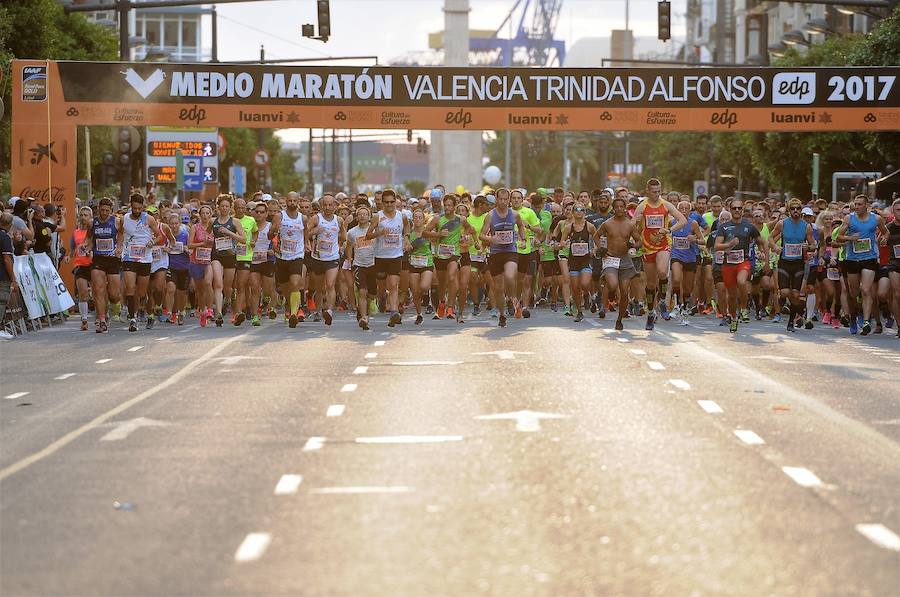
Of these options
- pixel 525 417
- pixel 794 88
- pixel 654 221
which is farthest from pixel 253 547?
pixel 794 88

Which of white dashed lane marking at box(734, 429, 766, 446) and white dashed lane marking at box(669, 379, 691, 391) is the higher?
white dashed lane marking at box(669, 379, 691, 391)

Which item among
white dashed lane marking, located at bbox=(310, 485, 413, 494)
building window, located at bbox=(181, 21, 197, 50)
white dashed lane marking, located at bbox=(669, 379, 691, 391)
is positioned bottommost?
white dashed lane marking, located at bbox=(310, 485, 413, 494)

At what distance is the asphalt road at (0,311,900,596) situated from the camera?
22.8 feet

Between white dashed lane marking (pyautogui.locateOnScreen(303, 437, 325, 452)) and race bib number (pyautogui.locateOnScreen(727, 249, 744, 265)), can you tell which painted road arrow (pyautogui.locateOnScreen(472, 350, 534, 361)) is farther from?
white dashed lane marking (pyautogui.locateOnScreen(303, 437, 325, 452))

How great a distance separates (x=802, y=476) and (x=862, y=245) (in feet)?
44.0

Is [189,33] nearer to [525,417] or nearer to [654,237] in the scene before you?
[654,237]

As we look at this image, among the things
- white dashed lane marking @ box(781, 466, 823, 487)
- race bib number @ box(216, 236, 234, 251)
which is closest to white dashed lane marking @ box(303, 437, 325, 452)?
white dashed lane marking @ box(781, 466, 823, 487)

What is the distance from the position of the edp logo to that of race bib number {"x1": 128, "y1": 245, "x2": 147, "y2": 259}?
44.2 ft

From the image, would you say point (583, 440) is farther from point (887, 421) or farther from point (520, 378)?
point (520, 378)

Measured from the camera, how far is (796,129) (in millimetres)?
32062

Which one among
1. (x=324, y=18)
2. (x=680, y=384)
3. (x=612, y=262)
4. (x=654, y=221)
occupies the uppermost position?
(x=324, y=18)

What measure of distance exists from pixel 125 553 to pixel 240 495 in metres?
1.51

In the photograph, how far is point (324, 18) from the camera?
106 ft

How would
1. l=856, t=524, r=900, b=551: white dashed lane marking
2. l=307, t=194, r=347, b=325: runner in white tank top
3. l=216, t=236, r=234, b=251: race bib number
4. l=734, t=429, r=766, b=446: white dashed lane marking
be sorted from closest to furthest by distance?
l=856, t=524, r=900, b=551: white dashed lane marking
l=734, t=429, r=766, b=446: white dashed lane marking
l=307, t=194, r=347, b=325: runner in white tank top
l=216, t=236, r=234, b=251: race bib number
